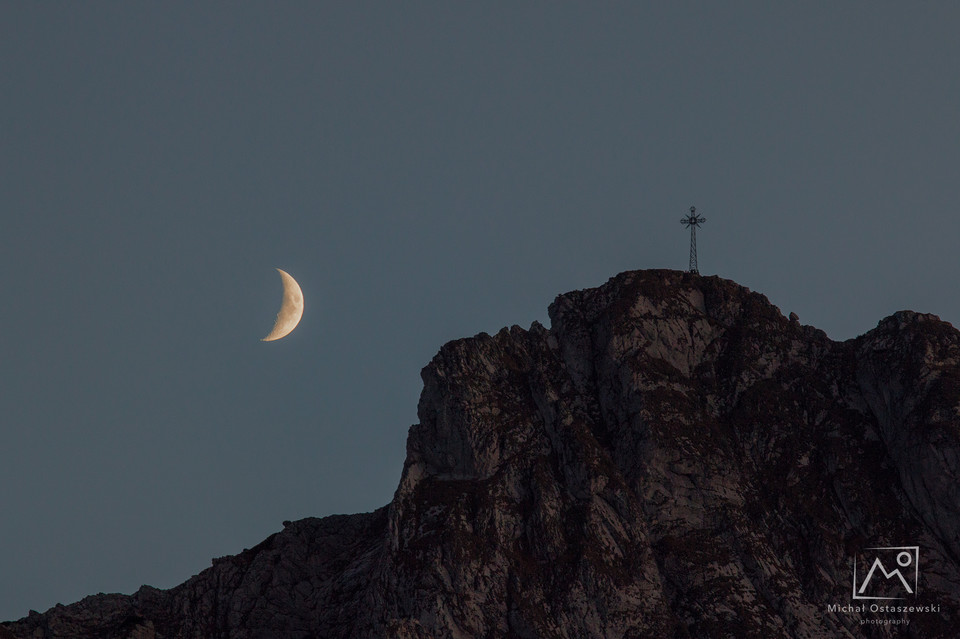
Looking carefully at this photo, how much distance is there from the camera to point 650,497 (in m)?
155

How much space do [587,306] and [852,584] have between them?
45306 mm

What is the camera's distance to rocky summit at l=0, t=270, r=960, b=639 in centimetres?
14612

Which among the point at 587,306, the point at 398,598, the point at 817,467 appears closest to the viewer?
the point at 398,598

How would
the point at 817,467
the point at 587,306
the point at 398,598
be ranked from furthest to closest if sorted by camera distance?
the point at 587,306 < the point at 817,467 < the point at 398,598

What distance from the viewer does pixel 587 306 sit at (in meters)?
175

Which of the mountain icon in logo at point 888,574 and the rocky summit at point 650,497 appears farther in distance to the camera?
the mountain icon in logo at point 888,574

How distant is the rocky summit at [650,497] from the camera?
14612 centimetres

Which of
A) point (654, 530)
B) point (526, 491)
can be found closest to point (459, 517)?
point (526, 491)

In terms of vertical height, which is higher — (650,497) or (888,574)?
(650,497)

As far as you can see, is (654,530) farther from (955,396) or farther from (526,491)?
(955,396)

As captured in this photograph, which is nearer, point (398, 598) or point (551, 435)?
point (398, 598)

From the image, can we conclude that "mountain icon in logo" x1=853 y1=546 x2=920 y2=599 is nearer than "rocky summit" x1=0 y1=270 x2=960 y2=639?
No

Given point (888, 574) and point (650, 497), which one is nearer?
point (888, 574)

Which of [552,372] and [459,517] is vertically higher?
[552,372]
